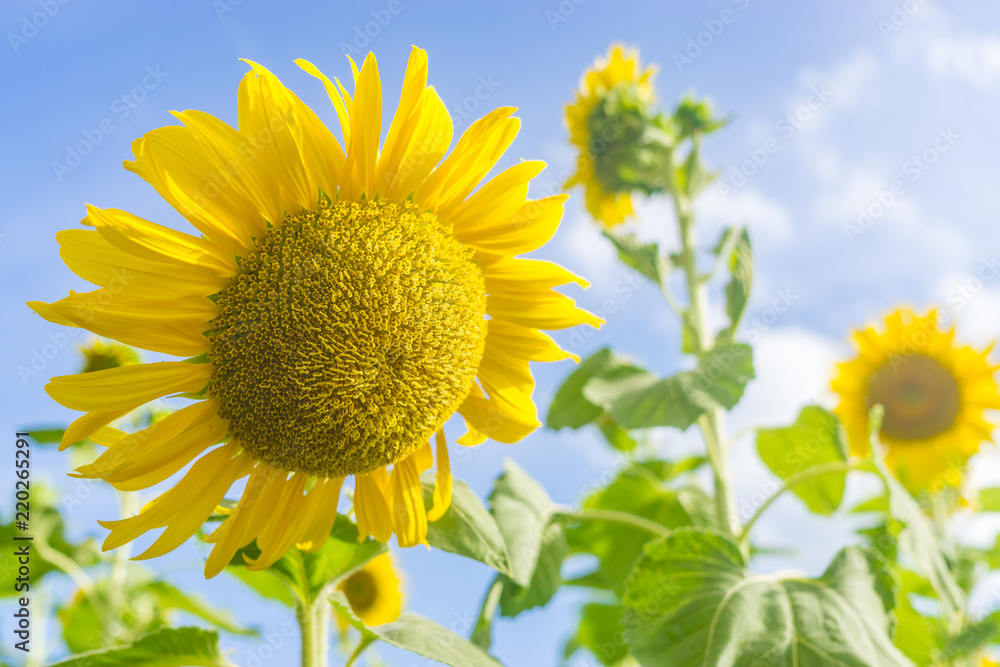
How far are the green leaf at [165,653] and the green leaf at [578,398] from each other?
111 cm

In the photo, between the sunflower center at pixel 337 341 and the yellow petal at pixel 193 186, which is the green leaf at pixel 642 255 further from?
the yellow petal at pixel 193 186

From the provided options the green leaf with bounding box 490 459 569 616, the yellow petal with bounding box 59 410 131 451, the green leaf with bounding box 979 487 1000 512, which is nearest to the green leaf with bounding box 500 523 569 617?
the green leaf with bounding box 490 459 569 616

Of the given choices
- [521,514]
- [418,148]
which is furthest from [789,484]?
[418,148]

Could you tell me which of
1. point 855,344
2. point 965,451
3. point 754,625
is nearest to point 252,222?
point 754,625

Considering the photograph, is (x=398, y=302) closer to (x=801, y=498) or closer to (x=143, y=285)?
(x=143, y=285)

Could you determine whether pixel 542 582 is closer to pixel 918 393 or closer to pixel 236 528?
pixel 236 528

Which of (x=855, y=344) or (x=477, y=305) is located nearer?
(x=477, y=305)

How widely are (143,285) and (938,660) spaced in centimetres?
254

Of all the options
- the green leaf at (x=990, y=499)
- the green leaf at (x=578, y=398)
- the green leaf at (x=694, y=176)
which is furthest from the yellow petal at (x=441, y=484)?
the green leaf at (x=990, y=499)

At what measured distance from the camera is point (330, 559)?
1.35m

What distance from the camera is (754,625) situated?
1522mm

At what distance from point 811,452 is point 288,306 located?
1.89 metres

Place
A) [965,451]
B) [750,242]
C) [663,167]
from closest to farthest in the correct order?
[750,242], [663,167], [965,451]

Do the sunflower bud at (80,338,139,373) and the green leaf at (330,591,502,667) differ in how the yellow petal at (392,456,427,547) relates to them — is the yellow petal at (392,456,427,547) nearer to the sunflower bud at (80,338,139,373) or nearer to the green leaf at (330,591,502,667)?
the green leaf at (330,591,502,667)
